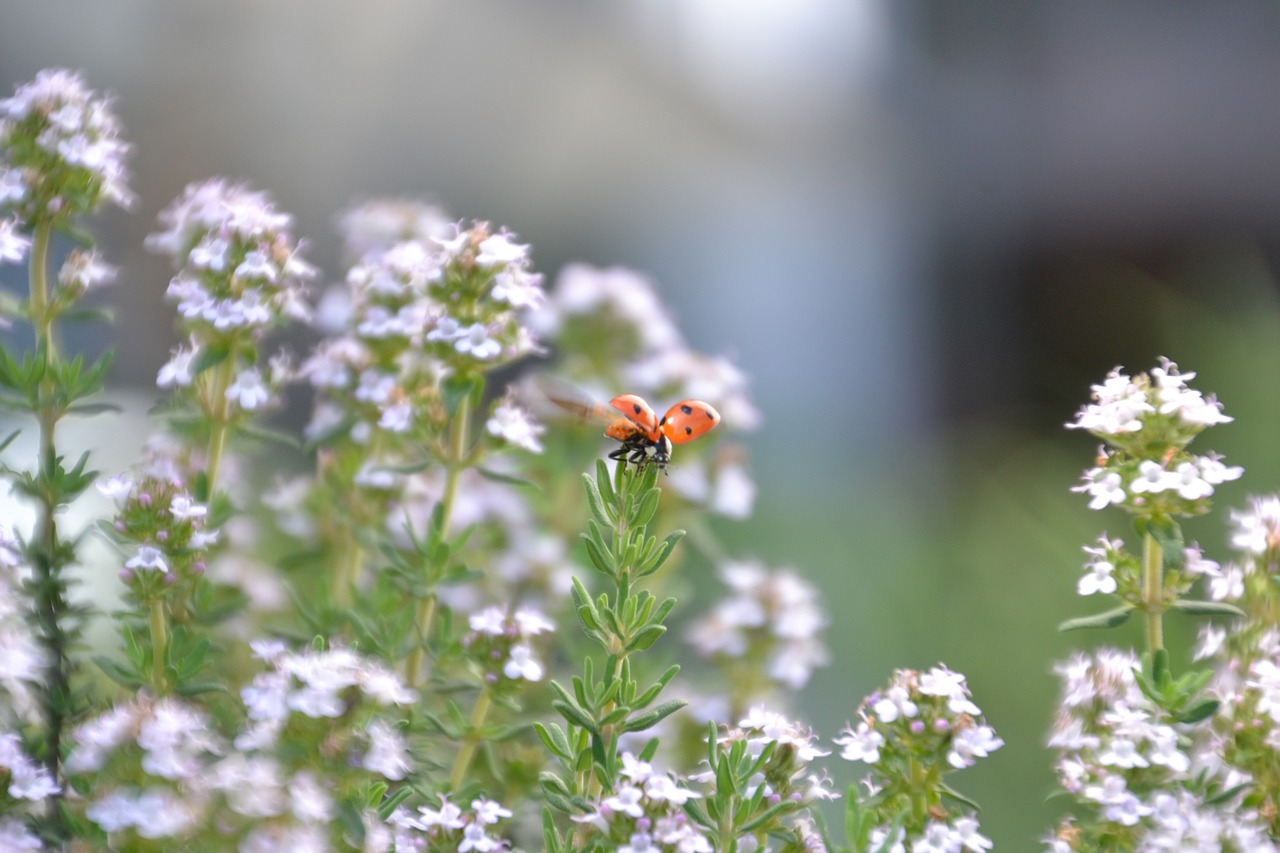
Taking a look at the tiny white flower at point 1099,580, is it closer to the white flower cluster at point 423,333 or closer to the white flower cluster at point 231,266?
the white flower cluster at point 423,333

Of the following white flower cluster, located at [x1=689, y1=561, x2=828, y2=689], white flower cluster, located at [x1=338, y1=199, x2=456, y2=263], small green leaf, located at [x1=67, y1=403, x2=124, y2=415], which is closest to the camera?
small green leaf, located at [x1=67, y1=403, x2=124, y2=415]

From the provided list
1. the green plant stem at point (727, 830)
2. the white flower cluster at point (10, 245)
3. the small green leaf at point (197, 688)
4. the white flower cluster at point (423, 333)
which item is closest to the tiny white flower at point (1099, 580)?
the green plant stem at point (727, 830)

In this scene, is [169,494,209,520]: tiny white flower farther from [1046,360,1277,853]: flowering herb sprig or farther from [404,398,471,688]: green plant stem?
[1046,360,1277,853]: flowering herb sprig

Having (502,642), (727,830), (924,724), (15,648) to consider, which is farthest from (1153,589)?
(15,648)

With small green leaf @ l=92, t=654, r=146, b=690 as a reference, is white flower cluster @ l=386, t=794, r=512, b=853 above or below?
below

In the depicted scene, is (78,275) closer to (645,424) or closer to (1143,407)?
(645,424)

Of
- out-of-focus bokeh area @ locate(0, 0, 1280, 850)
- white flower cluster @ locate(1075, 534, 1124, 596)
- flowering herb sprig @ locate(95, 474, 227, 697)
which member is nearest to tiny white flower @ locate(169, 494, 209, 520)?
flowering herb sprig @ locate(95, 474, 227, 697)

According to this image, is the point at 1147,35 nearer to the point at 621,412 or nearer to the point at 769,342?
the point at 769,342
